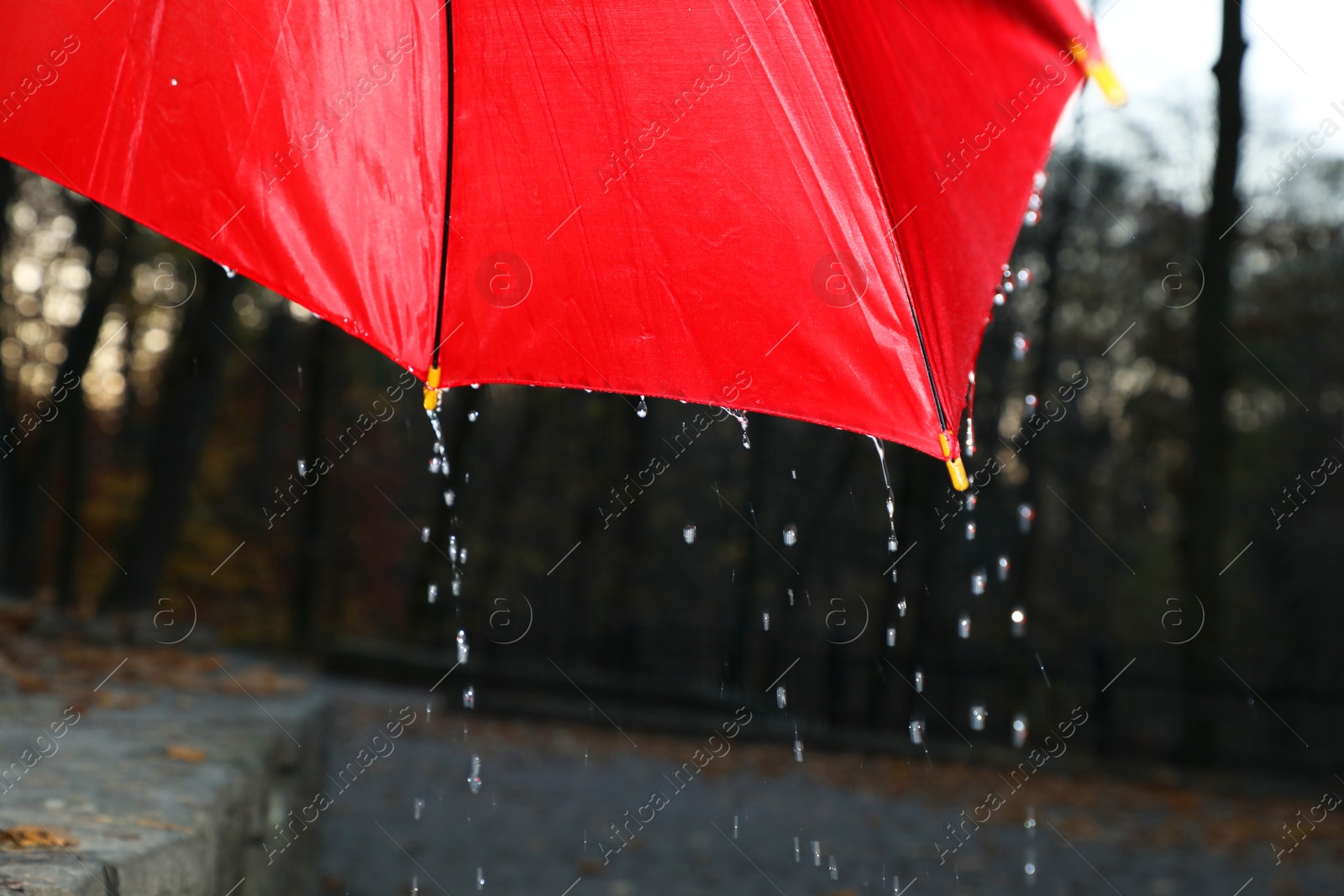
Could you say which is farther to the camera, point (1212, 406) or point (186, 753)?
point (1212, 406)

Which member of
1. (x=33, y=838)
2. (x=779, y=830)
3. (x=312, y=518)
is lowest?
(x=312, y=518)

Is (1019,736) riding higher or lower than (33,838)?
lower

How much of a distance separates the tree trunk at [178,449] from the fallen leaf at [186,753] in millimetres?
7526

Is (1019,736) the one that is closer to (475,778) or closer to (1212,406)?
(1212,406)

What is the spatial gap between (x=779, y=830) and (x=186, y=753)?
4.79 m

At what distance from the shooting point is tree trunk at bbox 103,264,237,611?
10.8 meters

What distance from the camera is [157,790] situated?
3180mm

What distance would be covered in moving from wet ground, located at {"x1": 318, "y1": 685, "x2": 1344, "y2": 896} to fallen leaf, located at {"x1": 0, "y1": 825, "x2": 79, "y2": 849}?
126 inches

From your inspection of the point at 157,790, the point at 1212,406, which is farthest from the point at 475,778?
the point at 1212,406

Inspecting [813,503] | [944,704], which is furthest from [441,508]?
[944,704]

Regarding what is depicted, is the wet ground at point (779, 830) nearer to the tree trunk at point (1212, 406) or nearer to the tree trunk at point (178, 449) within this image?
the tree trunk at point (1212, 406)

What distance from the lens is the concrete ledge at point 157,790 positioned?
232 centimetres

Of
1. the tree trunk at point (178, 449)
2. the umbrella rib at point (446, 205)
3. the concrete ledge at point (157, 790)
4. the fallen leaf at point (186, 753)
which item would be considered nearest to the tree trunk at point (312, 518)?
the tree trunk at point (178, 449)

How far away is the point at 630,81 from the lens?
262 cm
